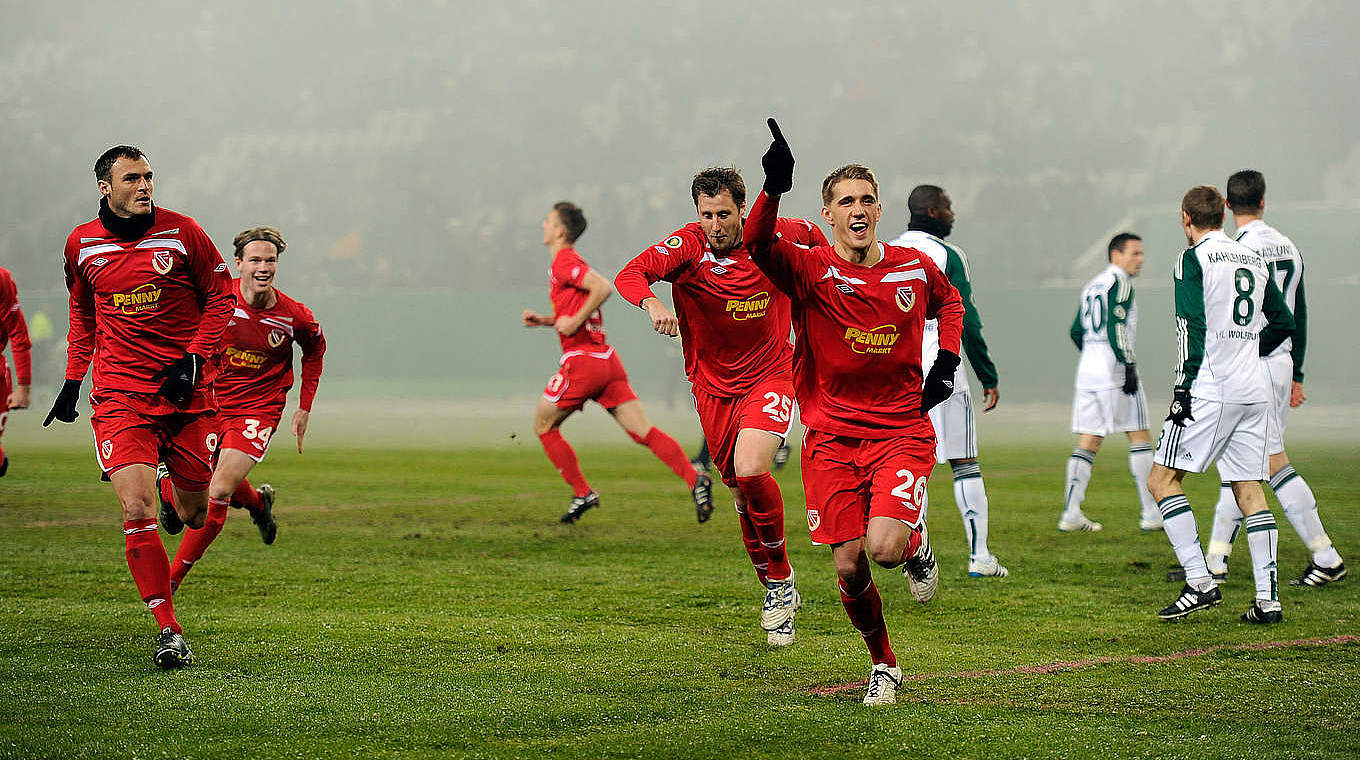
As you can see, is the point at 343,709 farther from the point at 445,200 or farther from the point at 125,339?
the point at 445,200

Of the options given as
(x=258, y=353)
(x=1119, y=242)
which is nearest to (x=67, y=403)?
(x=258, y=353)

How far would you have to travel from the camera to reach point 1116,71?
1446 inches

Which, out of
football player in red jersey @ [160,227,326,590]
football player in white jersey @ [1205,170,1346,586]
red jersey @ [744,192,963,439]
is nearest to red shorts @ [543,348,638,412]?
football player in red jersey @ [160,227,326,590]

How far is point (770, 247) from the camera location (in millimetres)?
4707

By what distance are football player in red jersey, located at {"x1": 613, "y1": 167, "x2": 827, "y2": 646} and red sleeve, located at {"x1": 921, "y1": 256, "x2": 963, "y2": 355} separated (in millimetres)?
1171

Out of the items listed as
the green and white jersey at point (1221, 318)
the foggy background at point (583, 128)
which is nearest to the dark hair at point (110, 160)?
the green and white jersey at point (1221, 318)

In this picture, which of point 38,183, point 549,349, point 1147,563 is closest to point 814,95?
point 549,349

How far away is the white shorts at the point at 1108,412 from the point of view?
1016cm

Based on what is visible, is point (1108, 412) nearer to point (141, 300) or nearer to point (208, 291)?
point (208, 291)

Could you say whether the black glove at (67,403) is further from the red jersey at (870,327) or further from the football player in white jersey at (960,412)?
the football player in white jersey at (960,412)

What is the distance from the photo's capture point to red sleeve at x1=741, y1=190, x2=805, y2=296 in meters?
4.49

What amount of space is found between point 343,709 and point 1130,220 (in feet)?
111

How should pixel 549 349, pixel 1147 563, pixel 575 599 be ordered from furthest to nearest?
pixel 549 349
pixel 1147 563
pixel 575 599

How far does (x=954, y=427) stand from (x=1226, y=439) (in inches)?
70.1
